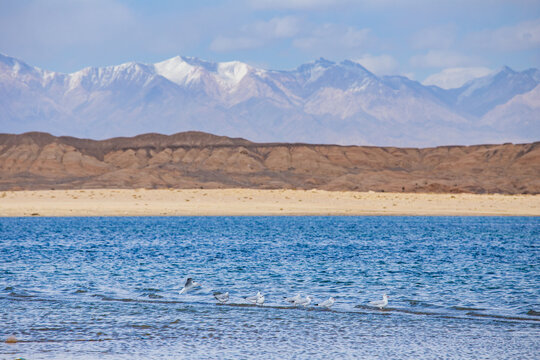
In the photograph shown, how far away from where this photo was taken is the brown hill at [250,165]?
125m

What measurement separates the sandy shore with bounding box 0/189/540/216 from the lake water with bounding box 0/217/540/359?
25.7 metres

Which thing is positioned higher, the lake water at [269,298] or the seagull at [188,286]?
the seagull at [188,286]

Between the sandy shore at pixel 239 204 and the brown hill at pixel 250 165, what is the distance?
32.6 m

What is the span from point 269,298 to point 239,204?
55.3 metres

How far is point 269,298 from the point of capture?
22.7 m

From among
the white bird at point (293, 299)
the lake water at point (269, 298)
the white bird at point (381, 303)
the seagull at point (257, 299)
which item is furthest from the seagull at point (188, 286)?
the white bird at point (381, 303)

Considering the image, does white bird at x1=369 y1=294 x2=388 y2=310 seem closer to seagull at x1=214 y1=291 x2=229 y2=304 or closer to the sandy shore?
seagull at x1=214 y1=291 x2=229 y2=304

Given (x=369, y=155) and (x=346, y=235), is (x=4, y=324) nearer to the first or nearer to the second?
(x=346, y=235)

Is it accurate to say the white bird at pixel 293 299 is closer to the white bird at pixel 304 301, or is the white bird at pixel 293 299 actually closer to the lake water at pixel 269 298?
the white bird at pixel 304 301

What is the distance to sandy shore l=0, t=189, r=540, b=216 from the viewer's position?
70750 mm

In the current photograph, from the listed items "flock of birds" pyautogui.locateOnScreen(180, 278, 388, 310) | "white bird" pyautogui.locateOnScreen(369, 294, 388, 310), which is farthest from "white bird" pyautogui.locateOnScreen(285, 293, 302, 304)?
"white bird" pyautogui.locateOnScreen(369, 294, 388, 310)

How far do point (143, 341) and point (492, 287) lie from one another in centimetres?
1291

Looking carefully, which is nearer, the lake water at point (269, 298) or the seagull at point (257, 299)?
the lake water at point (269, 298)

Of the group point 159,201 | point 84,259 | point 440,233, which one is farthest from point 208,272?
point 159,201
